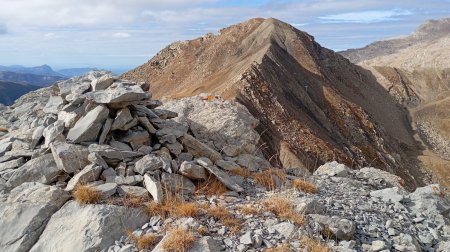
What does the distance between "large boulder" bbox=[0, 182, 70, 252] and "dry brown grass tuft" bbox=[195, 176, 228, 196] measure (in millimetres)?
2701

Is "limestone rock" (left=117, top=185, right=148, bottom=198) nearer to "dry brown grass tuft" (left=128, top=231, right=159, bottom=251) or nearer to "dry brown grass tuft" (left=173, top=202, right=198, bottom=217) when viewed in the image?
"dry brown grass tuft" (left=173, top=202, right=198, bottom=217)

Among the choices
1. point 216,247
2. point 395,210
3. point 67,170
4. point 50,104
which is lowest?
point 395,210

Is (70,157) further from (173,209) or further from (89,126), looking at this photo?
(173,209)

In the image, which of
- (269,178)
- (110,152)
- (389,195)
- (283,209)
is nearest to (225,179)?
(269,178)

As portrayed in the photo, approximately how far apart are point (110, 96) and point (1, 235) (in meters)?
3.77

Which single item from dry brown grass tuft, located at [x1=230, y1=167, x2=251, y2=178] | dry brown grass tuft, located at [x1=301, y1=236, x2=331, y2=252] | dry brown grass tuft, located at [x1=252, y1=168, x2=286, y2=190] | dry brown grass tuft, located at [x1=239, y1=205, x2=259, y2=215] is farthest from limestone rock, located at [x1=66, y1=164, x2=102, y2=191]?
dry brown grass tuft, located at [x1=301, y1=236, x2=331, y2=252]

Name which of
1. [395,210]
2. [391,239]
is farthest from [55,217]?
[395,210]

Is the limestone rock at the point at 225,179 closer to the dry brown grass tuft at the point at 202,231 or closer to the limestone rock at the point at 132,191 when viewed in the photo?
the limestone rock at the point at 132,191

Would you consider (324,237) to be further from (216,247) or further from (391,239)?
(216,247)

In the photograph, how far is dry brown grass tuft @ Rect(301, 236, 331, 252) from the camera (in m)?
6.58

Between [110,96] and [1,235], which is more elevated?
[110,96]

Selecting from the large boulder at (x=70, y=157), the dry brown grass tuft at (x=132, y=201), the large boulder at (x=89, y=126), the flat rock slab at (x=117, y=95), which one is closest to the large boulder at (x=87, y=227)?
the dry brown grass tuft at (x=132, y=201)

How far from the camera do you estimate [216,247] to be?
6.73m

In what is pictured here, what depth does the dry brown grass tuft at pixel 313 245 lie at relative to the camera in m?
6.58
